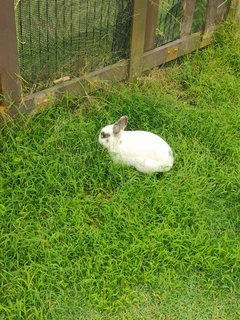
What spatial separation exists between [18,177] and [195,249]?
1.32m

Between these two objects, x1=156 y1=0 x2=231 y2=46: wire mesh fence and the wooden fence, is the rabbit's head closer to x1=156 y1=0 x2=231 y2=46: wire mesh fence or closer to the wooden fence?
the wooden fence

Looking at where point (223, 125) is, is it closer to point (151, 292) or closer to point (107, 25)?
point (107, 25)

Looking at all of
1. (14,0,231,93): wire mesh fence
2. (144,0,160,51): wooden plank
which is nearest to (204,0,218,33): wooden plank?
(14,0,231,93): wire mesh fence

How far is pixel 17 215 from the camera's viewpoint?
Answer: 10.5ft

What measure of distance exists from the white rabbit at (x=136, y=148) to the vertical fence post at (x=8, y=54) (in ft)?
2.43

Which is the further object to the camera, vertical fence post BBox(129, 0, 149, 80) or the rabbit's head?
vertical fence post BBox(129, 0, 149, 80)

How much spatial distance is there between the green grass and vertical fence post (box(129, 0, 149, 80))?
0.20 meters

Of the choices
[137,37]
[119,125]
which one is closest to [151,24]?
[137,37]

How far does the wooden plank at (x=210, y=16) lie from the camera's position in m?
5.04

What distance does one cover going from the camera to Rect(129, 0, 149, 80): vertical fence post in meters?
4.17

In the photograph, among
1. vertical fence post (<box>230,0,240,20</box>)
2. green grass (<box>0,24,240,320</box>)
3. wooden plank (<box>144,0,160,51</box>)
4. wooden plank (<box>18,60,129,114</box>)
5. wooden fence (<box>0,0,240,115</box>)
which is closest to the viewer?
green grass (<box>0,24,240,320</box>)

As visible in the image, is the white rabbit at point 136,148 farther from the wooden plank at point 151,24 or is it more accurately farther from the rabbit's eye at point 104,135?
the wooden plank at point 151,24

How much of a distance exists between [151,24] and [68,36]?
2.93ft

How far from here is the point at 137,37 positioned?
14.2 feet
